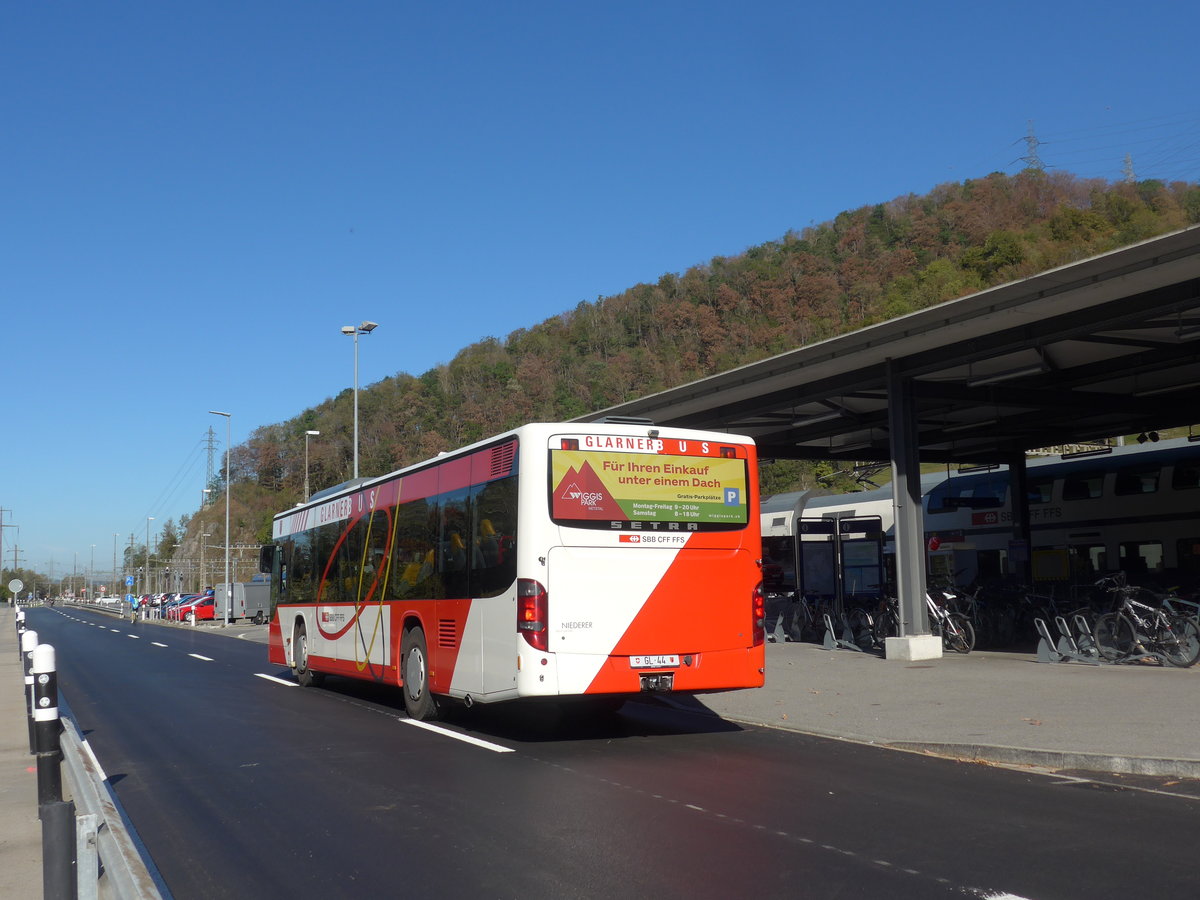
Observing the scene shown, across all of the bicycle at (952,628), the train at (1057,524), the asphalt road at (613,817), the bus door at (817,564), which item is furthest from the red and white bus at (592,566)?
the bus door at (817,564)

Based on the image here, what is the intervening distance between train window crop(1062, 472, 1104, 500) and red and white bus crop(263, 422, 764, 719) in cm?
1809

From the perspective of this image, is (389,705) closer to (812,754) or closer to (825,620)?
(812,754)

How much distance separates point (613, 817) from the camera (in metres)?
7.22

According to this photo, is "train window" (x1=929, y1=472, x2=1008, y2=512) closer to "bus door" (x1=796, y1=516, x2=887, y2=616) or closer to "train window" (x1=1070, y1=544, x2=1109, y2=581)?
"train window" (x1=1070, y1=544, x2=1109, y2=581)

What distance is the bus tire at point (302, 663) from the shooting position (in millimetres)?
18072

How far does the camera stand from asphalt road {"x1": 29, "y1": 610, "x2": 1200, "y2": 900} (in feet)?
18.6

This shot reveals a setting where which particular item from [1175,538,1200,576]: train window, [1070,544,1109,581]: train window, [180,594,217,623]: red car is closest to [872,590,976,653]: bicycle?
[1175,538,1200,576]: train window

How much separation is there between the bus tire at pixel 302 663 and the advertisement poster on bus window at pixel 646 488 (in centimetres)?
925

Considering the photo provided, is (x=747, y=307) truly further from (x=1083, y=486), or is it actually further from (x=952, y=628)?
(x=952, y=628)

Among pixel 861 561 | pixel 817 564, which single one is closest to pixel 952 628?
pixel 817 564

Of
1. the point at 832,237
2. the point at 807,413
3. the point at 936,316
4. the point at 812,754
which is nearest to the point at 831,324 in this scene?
the point at 832,237

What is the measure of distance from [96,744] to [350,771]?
3.93m

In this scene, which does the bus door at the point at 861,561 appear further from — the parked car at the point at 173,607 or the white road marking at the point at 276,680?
the parked car at the point at 173,607

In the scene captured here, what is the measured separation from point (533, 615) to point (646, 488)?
176 cm
